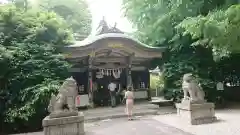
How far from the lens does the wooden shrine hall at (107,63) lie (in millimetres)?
12711

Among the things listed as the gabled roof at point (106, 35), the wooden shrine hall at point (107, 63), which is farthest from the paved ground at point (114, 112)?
the gabled roof at point (106, 35)

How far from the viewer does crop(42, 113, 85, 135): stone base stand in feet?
24.1

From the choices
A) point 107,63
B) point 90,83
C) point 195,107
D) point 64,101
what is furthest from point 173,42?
point 64,101

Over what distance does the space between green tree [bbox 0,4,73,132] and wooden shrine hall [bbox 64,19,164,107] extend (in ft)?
4.59

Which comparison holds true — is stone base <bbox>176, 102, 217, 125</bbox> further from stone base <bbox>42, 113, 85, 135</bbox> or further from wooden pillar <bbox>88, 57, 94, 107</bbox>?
wooden pillar <bbox>88, 57, 94, 107</bbox>

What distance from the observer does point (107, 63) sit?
14.2 metres

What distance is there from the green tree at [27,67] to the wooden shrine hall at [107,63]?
4.59 feet

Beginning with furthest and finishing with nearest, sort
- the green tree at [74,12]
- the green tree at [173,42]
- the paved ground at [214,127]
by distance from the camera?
the green tree at [74,12] → the green tree at [173,42] → the paved ground at [214,127]

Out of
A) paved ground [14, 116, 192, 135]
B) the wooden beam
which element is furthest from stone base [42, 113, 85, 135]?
the wooden beam

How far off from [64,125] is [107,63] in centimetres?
707

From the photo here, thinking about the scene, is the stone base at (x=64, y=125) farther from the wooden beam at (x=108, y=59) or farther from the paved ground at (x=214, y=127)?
the wooden beam at (x=108, y=59)

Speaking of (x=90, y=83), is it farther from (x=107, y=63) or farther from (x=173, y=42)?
(x=173, y=42)

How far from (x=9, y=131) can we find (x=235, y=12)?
9.43 metres

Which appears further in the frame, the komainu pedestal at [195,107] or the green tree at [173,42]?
the green tree at [173,42]
